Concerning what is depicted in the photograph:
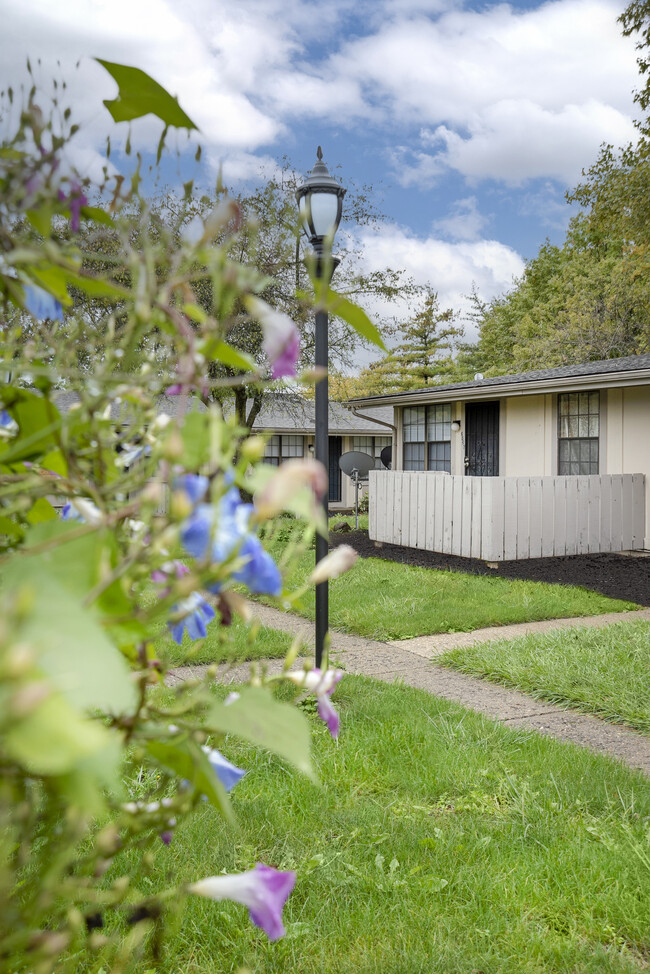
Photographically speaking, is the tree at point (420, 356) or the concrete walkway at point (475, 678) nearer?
the concrete walkway at point (475, 678)

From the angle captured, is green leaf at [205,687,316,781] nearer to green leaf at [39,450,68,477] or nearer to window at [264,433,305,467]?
green leaf at [39,450,68,477]

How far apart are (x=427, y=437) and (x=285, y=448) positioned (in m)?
8.12

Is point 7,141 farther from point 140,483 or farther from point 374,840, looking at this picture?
point 374,840

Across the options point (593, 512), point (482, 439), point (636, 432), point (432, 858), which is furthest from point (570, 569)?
point (432, 858)

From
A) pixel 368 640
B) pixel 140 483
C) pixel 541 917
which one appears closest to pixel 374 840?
pixel 541 917

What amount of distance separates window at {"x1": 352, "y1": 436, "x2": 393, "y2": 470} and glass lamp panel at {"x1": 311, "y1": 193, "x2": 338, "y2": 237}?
19474 millimetres

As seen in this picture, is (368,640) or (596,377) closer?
(368,640)

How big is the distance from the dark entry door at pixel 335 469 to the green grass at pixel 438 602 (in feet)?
42.8

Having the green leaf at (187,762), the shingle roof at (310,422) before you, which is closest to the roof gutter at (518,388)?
the shingle roof at (310,422)

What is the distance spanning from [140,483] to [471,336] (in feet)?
144

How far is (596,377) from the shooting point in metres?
10.5

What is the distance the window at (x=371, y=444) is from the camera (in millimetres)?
23812

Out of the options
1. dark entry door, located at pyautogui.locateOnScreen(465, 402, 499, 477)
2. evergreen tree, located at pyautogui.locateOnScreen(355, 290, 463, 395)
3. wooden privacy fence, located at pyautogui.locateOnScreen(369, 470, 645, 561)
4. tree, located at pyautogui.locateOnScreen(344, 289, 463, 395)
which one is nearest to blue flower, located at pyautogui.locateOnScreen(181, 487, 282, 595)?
wooden privacy fence, located at pyautogui.locateOnScreen(369, 470, 645, 561)

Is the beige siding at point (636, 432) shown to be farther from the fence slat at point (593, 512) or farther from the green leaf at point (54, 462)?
the green leaf at point (54, 462)
